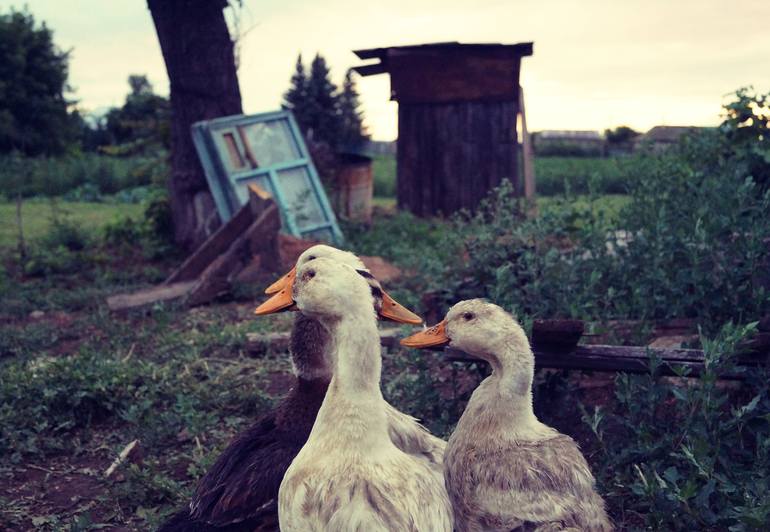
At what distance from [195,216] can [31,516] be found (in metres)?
7.18

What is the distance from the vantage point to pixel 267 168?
11016mm

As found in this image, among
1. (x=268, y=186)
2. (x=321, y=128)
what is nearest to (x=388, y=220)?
(x=268, y=186)

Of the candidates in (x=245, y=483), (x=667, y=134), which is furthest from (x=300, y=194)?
(x=245, y=483)

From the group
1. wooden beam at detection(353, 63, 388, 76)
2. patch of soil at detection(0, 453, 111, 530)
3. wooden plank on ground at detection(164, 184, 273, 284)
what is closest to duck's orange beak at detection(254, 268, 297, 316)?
patch of soil at detection(0, 453, 111, 530)

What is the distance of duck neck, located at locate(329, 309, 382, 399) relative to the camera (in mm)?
2715

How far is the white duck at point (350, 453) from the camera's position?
262 cm

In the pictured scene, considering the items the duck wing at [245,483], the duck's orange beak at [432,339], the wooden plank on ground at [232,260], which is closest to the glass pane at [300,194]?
the wooden plank on ground at [232,260]

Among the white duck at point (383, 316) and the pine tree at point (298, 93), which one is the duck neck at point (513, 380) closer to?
the white duck at point (383, 316)

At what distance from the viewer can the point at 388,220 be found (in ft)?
44.8

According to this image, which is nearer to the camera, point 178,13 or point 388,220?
point 178,13

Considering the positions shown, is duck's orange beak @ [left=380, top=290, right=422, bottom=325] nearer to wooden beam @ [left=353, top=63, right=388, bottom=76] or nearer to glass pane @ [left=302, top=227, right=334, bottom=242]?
glass pane @ [left=302, top=227, right=334, bottom=242]

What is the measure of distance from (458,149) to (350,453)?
483 inches

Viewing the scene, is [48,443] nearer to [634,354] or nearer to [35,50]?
[634,354]

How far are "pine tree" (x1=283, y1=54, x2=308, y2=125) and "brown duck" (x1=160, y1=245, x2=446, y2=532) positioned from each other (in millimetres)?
30684
